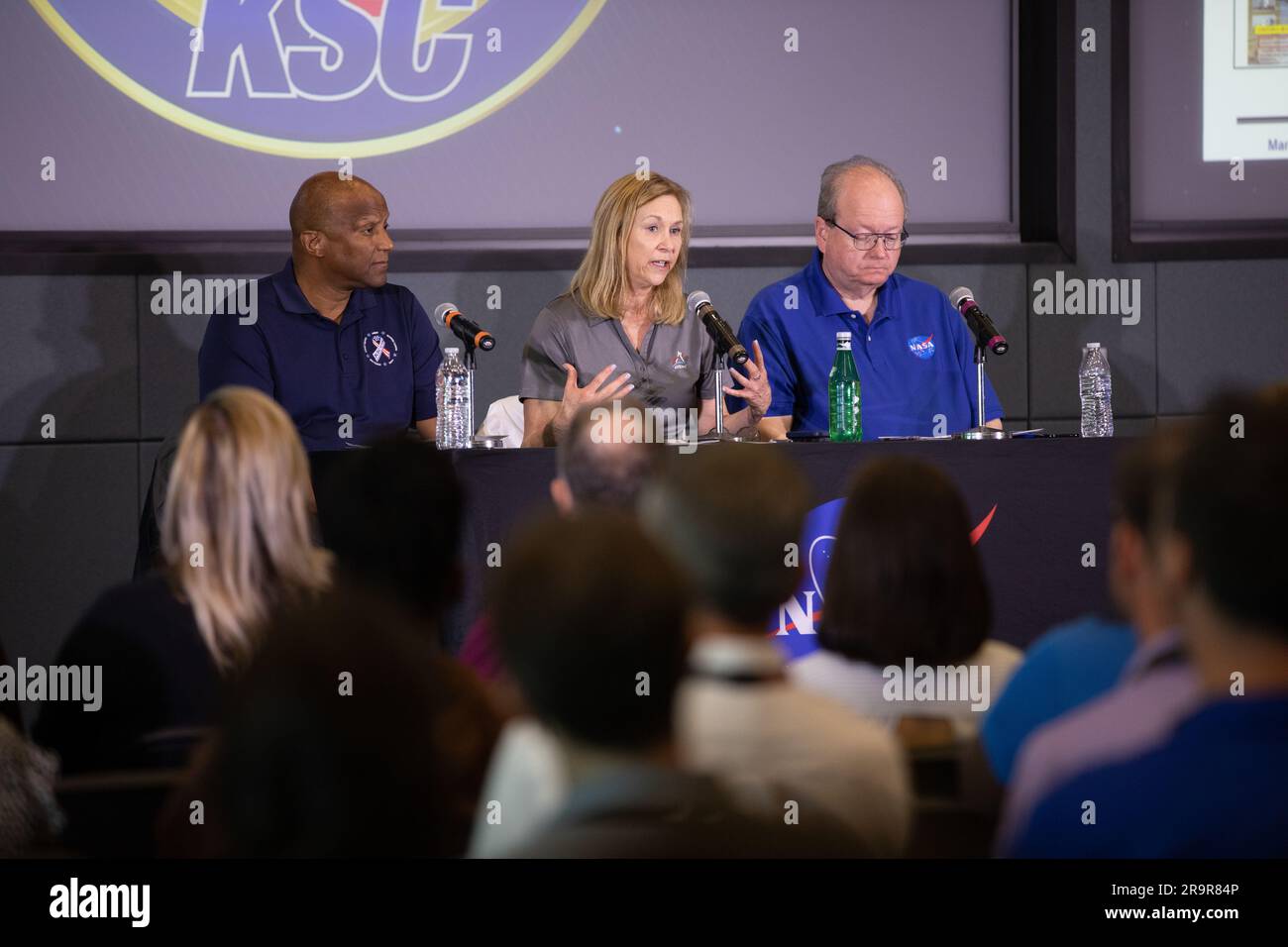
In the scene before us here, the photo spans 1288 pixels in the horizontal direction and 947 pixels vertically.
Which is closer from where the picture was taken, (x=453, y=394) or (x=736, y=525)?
(x=736, y=525)

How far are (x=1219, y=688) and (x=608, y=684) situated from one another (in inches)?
23.7

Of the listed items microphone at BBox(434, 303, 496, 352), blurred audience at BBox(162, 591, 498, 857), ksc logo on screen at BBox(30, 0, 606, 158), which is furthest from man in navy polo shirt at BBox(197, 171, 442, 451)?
blurred audience at BBox(162, 591, 498, 857)

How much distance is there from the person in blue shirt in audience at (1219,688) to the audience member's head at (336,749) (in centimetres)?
62

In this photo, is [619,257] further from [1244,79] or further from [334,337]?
[1244,79]

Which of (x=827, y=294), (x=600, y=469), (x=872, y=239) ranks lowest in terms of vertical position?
(x=600, y=469)

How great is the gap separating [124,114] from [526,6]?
116 cm

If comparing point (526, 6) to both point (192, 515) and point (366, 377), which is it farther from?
point (192, 515)

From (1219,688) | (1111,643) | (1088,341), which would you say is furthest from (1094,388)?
(1219,688)

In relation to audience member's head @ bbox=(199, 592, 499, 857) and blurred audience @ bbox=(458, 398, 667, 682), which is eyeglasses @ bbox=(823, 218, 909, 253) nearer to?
blurred audience @ bbox=(458, 398, 667, 682)

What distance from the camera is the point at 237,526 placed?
177 cm

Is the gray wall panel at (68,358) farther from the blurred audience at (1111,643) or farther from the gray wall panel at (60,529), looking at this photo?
the blurred audience at (1111,643)

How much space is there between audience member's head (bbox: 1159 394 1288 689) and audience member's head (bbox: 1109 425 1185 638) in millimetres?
28

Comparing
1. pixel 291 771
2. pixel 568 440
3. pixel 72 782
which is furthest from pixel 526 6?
pixel 291 771

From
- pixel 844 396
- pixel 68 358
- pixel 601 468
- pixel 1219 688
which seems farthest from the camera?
pixel 68 358
